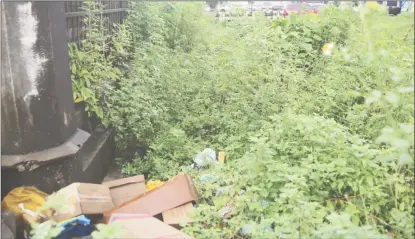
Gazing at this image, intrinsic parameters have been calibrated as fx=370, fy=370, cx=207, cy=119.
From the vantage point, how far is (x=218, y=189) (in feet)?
10.4

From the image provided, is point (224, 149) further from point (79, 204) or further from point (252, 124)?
point (79, 204)

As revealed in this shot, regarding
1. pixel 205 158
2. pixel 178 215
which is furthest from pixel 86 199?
pixel 205 158

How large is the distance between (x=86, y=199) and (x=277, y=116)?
1816mm

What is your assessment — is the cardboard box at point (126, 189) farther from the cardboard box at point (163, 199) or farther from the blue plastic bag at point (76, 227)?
the blue plastic bag at point (76, 227)

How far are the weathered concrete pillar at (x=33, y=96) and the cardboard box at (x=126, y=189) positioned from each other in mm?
512

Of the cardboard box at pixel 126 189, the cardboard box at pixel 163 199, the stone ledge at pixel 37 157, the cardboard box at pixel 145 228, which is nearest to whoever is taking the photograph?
the cardboard box at pixel 145 228

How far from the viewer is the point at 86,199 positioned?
2922mm

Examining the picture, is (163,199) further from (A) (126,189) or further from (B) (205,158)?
(B) (205,158)

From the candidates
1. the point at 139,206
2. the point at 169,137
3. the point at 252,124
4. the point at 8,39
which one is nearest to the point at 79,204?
the point at 139,206

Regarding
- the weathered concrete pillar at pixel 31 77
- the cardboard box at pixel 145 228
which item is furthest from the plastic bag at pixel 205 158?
the weathered concrete pillar at pixel 31 77

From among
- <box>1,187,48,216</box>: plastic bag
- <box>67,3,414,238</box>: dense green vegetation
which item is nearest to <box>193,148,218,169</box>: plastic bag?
<box>67,3,414,238</box>: dense green vegetation

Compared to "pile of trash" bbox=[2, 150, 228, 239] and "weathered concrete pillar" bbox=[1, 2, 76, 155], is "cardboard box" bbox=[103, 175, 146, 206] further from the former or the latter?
"weathered concrete pillar" bbox=[1, 2, 76, 155]

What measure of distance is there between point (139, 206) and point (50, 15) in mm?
1696

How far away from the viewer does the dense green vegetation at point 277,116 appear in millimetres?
2357
